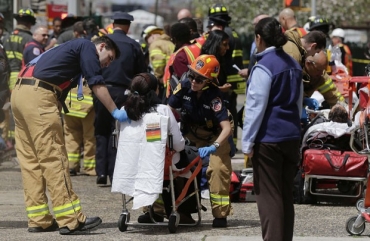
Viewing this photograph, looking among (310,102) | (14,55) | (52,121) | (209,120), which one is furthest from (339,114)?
(14,55)

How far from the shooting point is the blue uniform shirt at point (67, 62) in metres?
9.45

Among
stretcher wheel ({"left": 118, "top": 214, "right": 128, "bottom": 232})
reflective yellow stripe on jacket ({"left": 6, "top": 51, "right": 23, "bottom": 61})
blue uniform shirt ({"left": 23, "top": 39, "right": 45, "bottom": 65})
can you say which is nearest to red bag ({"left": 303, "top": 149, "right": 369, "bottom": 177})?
stretcher wheel ({"left": 118, "top": 214, "right": 128, "bottom": 232})

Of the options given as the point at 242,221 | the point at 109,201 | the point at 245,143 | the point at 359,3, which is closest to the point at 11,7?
the point at 109,201

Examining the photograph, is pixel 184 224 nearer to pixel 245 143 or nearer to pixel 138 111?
pixel 138 111

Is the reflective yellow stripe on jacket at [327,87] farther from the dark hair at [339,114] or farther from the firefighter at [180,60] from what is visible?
the firefighter at [180,60]

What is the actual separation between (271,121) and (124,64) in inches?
199

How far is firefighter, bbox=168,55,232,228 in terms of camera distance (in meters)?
9.63

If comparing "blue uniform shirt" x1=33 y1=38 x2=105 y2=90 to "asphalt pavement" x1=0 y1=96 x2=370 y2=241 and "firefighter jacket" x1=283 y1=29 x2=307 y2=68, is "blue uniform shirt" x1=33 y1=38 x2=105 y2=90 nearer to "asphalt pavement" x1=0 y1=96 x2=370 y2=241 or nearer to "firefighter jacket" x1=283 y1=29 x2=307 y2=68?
"asphalt pavement" x1=0 y1=96 x2=370 y2=241

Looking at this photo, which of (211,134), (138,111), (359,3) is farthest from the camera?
(359,3)

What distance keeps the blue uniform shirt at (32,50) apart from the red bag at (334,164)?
5300mm

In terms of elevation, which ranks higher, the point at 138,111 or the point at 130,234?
the point at 138,111

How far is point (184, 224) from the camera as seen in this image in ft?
32.4

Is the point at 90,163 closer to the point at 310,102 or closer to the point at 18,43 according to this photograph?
the point at 18,43

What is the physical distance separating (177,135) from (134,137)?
1.21ft
